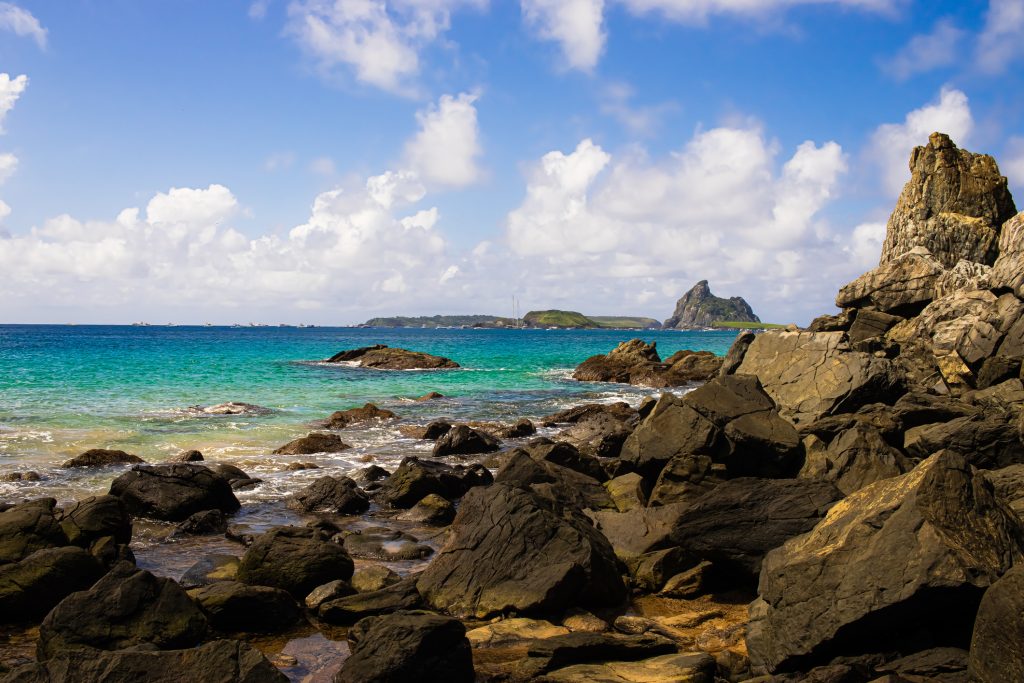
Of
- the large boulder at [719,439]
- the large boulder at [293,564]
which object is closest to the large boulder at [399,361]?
the large boulder at [719,439]

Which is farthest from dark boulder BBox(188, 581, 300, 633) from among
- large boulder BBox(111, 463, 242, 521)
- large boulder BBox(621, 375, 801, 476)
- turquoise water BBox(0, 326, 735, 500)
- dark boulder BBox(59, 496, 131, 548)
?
large boulder BBox(621, 375, 801, 476)

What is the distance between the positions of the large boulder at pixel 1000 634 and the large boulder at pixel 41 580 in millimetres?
10531

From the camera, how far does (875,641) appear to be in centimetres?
664

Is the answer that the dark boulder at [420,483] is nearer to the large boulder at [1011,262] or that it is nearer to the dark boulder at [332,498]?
the dark boulder at [332,498]

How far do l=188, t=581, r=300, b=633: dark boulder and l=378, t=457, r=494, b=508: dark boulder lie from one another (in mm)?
6402

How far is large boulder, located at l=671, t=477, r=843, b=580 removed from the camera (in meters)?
9.89

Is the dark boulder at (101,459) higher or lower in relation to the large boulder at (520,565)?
lower

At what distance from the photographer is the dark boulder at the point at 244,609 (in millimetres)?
8992

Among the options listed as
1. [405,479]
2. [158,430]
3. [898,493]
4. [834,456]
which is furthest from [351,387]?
[898,493]

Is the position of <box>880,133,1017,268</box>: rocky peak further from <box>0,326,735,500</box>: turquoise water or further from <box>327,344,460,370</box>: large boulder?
<box>327,344,460,370</box>: large boulder

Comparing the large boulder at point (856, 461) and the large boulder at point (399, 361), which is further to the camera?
the large boulder at point (399, 361)

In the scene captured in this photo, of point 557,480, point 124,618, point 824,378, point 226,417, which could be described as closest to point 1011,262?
point 824,378

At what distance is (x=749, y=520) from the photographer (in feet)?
33.2

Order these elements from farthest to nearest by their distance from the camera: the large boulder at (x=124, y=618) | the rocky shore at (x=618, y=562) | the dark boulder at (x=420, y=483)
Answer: the dark boulder at (x=420, y=483), the large boulder at (x=124, y=618), the rocky shore at (x=618, y=562)
